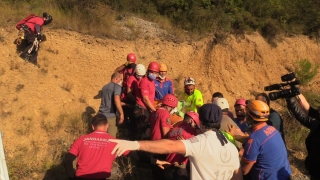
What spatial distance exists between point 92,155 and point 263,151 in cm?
209

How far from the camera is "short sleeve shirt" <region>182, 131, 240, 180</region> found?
11.4 ft

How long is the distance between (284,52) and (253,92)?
9.62 ft

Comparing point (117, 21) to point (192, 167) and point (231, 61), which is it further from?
point (192, 167)

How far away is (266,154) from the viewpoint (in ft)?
13.6

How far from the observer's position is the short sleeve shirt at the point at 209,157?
347 centimetres

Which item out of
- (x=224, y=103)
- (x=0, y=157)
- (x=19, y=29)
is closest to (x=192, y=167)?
(x=0, y=157)

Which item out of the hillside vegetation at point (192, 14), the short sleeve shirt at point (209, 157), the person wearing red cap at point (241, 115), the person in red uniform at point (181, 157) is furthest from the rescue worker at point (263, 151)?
the hillside vegetation at point (192, 14)

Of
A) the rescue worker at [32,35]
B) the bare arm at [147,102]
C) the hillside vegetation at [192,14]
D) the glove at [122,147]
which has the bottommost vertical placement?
the bare arm at [147,102]

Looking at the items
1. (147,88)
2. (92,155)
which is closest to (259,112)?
(92,155)

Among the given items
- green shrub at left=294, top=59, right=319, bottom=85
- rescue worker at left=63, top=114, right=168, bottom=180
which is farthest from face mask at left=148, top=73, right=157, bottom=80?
green shrub at left=294, top=59, right=319, bottom=85

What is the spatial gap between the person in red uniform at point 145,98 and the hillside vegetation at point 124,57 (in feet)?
3.12

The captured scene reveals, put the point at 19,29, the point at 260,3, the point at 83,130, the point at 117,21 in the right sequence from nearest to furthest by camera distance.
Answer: the point at 83,130, the point at 19,29, the point at 117,21, the point at 260,3

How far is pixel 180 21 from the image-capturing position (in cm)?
1430

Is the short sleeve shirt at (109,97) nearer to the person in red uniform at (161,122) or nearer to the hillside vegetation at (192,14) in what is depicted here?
the person in red uniform at (161,122)
